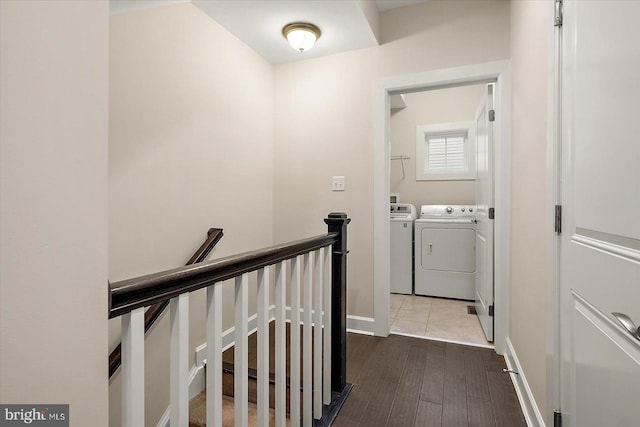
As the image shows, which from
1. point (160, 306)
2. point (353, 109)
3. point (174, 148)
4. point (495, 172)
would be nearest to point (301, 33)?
point (353, 109)

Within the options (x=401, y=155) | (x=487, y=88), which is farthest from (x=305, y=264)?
(x=401, y=155)

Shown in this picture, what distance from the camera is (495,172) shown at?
2266mm

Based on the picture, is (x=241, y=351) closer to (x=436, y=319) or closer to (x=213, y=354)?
(x=213, y=354)

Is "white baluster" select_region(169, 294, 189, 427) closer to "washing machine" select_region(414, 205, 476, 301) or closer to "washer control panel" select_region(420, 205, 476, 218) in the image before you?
"washing machine" select_region(414, 205, 476, 301)

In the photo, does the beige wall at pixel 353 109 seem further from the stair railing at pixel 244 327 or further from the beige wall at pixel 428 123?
the beige wall at pixel 428 123

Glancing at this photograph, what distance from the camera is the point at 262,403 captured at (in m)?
1.13

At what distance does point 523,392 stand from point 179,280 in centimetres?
186

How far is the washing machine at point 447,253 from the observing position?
3.45 metres

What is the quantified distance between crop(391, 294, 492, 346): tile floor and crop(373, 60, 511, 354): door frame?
11.0 inches

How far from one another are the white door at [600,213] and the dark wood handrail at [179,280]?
3.25 feet

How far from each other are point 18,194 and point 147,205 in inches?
55.8

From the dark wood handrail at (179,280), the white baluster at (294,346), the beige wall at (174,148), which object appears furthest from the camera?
the beige wall at (174,148)

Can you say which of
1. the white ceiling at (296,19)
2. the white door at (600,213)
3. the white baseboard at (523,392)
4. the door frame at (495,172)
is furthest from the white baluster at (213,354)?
the door frame at (495,172)

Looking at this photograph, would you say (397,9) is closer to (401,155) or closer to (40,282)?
(401,155)
